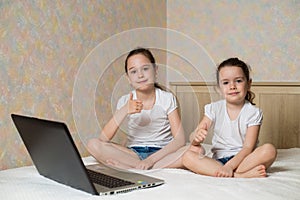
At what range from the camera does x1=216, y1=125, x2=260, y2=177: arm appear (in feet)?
4.43

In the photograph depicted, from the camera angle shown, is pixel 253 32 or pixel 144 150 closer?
pixel 144 150

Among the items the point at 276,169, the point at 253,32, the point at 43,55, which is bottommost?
the point at 276,169

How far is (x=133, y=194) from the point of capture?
1.11 meters

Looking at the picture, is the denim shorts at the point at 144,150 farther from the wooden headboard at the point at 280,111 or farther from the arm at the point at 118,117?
the wooden headboard at the point at 280,111

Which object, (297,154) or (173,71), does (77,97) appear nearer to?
(173,71)

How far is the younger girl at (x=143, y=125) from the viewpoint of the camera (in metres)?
1.51

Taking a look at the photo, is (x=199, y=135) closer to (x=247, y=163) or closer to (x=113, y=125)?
(x=247, y=163)

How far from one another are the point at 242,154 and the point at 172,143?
235 millimetres

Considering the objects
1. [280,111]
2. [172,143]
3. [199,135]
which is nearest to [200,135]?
[199,135]

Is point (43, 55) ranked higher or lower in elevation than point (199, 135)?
higher

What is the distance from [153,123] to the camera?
1.59 metres

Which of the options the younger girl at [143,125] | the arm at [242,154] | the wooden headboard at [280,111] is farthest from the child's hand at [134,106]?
the wooden headboard at [280,111]

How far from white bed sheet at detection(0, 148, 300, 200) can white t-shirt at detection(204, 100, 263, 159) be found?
6.8 inches

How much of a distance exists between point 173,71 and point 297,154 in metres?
0.65
